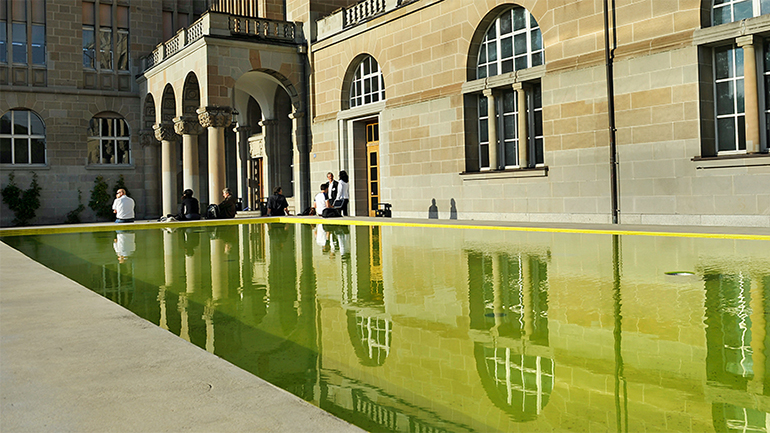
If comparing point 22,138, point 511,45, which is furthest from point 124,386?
point 22,138

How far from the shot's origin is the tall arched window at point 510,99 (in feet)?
57.3

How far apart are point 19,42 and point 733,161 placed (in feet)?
94.3

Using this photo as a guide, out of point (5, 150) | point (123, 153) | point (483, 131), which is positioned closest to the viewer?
point (483, 131)

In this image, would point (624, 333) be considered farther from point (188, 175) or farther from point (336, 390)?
point (188, 175)

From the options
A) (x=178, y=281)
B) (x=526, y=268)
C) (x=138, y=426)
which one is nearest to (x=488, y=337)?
(x=138, y=426)

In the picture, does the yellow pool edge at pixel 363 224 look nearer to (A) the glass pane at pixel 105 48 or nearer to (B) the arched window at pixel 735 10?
(B) the arched window at pixel 735 10

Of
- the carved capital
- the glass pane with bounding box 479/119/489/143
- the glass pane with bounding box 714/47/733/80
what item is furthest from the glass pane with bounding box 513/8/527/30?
the carved capital

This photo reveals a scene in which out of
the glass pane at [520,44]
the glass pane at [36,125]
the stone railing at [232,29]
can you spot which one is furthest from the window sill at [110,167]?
the glass pane at [520,44]

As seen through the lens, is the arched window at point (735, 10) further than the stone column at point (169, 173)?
No

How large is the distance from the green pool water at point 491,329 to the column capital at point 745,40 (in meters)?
4.75

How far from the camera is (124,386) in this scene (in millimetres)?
2998

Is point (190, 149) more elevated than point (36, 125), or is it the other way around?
point (36, 125)

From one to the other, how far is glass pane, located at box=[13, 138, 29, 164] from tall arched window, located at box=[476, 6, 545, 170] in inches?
818

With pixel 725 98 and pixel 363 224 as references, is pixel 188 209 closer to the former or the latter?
pixel 363 224
